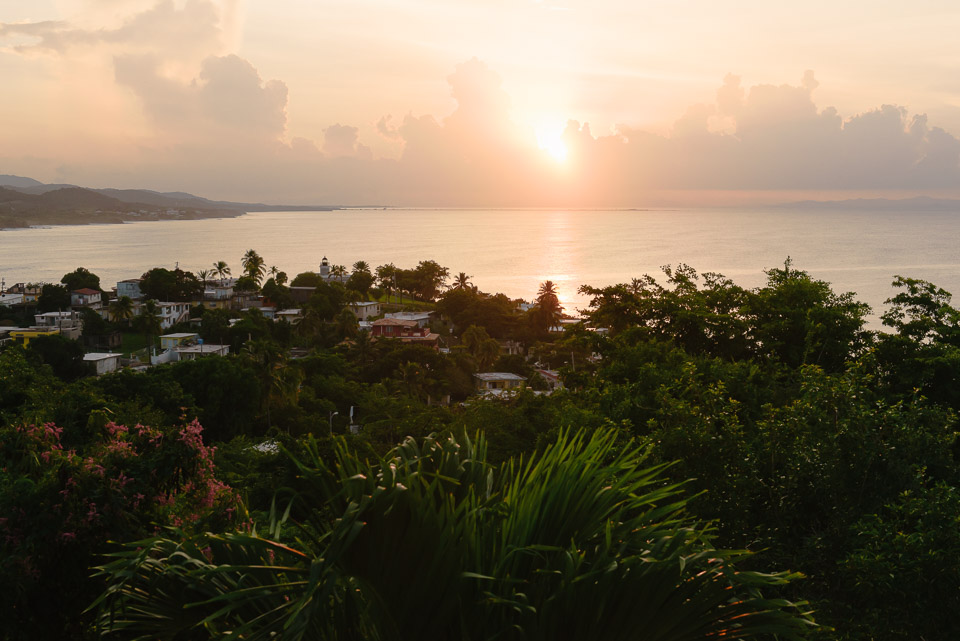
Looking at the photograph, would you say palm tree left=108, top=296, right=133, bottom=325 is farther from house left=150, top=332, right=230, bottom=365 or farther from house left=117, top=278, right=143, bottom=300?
house left=117, top=278, right=143, bottom=300

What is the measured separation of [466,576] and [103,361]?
46.9 metres

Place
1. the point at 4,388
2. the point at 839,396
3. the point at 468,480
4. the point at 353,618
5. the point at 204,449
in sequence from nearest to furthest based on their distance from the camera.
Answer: the point at 353,618 < the point at 468,480 < the point at 204,449 < the point at 839,396 < the point at 4,388

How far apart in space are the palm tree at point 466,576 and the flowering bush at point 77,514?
4.05ft

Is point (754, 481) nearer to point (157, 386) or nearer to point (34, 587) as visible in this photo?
point (34, 587)

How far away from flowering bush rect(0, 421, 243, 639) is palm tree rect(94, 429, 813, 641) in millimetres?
1234

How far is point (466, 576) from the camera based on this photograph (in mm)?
2881

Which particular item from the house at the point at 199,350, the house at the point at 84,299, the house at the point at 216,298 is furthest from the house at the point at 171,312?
the house at the point at 199,350

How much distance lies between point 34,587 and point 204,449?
1263mm

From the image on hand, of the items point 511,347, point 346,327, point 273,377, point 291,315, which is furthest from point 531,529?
point 291,315

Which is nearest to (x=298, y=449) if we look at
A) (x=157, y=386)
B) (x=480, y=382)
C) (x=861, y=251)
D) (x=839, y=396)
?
(x=157, y=386)

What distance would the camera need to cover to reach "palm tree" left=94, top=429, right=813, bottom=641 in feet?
9.70

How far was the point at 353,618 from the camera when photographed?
10.1 ft

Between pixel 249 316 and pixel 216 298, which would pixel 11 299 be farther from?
pixel 249 316

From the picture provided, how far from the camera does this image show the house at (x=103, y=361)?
43.4 m
